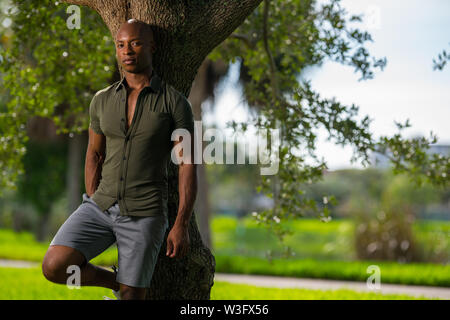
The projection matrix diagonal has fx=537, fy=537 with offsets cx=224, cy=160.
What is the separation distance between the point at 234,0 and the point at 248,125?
1.86 meters

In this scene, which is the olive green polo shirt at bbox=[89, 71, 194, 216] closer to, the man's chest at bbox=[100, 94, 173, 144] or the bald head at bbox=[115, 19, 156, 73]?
the man's chest at bbox=[100, 94, 173, 144]

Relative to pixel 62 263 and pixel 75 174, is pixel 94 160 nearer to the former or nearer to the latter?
pixel 62 263

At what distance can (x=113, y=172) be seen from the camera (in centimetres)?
314

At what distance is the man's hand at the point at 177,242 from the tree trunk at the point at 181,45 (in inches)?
33.0

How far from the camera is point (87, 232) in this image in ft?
10.2

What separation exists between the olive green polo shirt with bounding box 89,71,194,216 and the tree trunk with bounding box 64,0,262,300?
73 centimetres

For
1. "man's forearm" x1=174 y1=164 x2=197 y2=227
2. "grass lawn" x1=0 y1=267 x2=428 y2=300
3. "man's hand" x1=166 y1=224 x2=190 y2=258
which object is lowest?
"grass lawn" x1=0 y1=267 x2=428 y2=300

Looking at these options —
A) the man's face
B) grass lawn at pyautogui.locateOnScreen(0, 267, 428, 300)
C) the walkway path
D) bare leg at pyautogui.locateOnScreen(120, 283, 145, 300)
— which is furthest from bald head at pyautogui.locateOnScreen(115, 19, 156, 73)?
the walkway path

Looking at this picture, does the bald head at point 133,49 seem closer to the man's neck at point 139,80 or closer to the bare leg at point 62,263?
the man's neck at point 139,80

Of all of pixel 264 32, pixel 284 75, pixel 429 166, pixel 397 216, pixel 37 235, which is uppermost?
pixel 264 32

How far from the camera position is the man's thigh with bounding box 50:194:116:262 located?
3.07 m

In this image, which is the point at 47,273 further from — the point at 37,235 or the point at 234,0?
the point at 37,235

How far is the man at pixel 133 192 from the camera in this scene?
3.06 metres
